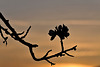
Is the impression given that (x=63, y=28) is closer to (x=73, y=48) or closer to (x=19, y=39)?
(x=73, y=48)

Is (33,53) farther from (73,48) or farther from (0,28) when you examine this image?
(0,28)

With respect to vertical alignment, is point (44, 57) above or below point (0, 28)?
below

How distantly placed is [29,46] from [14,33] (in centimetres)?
76

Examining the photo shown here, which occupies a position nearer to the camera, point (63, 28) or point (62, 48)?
point (63, 28)

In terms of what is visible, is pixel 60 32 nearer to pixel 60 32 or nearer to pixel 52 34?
pixel 60 32

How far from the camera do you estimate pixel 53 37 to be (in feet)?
20.4

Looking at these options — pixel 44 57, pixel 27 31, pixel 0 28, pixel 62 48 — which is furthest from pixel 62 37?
pixel 0 28

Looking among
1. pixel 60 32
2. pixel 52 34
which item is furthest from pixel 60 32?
pixel 52 34

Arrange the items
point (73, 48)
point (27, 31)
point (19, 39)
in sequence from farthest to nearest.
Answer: point (27, 31) → point (19, 39) → point (73, 48)

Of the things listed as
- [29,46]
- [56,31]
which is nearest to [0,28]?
[29,46]

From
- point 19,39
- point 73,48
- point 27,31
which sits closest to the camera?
point 73,48

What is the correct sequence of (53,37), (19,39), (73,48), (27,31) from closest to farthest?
(53,37) < (73,48) < (19,39) < (27,31)

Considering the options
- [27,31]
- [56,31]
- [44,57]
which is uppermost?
[27,31]

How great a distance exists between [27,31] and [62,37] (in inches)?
91.9
